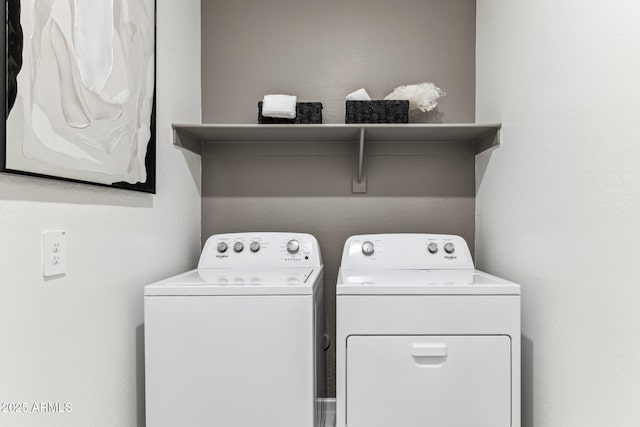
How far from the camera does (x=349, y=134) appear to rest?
82.7 inches

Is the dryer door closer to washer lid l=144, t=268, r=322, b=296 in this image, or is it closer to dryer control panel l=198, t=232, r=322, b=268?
washer lid l=144, t=268, r=322, b=296

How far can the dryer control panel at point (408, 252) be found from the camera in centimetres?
200

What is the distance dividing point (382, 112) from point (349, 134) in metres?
0.19

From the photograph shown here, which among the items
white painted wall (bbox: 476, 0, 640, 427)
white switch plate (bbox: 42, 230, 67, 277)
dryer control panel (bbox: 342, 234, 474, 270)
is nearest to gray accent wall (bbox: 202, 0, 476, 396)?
→ dryer control panel (bbox: 342, 234, 474, 270)

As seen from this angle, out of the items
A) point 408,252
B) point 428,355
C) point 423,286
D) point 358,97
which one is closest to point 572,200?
point 423,286

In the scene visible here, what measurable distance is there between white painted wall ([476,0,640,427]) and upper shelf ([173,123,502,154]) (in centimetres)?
19

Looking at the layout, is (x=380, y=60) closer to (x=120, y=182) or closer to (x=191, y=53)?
(x=191, y=53)

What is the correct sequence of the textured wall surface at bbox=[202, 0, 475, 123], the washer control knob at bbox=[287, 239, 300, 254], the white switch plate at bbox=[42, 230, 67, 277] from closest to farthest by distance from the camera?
the white switch plate at bbox=[42, 230, 67, 277] → the washer control knob at bbox=[287, 239, 300, 254] → the textured wall surface at bbox=[202, 0, 475, 123]

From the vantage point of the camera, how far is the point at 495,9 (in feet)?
6.45

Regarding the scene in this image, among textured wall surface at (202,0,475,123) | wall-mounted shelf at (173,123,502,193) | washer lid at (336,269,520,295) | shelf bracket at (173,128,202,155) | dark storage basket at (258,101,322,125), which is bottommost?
washer lid at (336,269,520,295)

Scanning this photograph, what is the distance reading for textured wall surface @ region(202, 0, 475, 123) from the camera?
225 cm

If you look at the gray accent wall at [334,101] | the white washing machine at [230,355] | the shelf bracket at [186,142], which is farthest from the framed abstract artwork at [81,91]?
the gray accent wall at [334,101]

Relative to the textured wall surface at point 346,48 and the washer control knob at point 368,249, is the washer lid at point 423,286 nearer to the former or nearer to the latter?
the washer control knob at point 368,249

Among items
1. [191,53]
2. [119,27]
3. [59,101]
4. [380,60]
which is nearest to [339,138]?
[380,60]
